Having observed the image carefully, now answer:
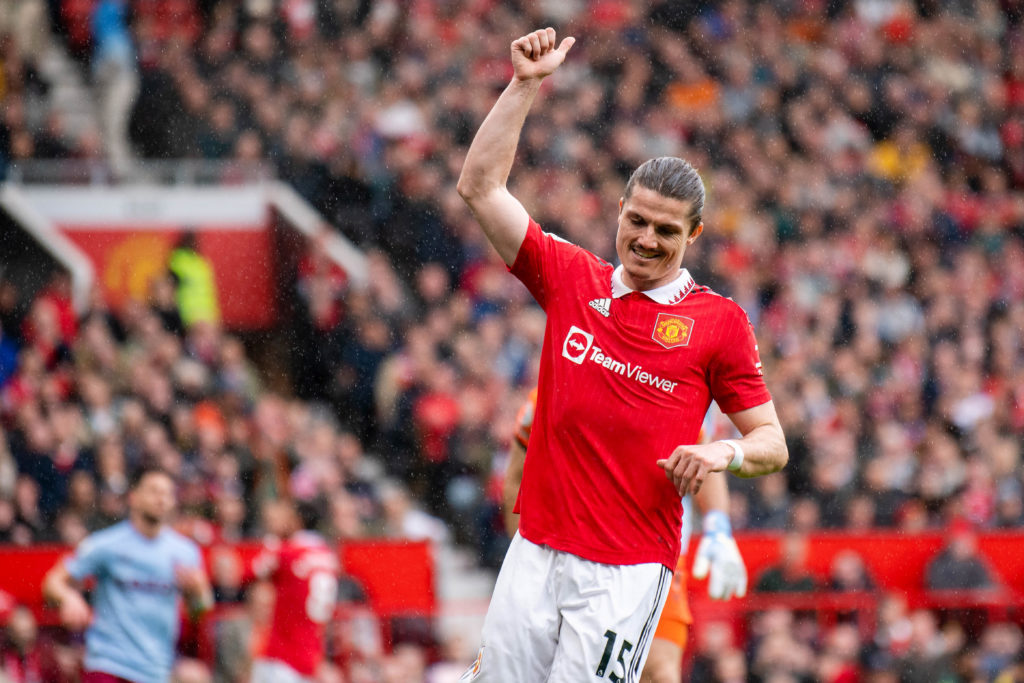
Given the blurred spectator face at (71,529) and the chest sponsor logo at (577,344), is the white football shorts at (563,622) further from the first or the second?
the blurred spectator face at (71,529)

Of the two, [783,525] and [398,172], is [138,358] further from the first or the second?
[783,525]

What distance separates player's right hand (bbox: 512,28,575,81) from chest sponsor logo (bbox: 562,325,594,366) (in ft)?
2.76

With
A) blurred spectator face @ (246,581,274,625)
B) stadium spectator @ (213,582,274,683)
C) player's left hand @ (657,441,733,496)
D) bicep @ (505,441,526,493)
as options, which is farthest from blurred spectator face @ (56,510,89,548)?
player's left hand @ (657,441,733,496)

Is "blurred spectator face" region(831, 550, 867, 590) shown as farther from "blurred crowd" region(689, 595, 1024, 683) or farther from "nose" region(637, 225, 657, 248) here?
"nose" region(637, 225, 657, 248)

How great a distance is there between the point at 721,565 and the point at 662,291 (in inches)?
57.3

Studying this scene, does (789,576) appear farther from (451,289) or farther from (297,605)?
(451,289)

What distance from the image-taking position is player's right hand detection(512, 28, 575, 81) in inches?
184

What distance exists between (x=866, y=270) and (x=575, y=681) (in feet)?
45.1

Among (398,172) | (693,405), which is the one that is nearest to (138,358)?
(398,172)

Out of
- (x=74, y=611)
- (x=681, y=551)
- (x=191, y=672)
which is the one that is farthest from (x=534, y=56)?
(x=191, y=672)

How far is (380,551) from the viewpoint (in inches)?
488

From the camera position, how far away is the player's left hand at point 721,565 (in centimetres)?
576

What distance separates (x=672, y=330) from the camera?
4777 millimetres

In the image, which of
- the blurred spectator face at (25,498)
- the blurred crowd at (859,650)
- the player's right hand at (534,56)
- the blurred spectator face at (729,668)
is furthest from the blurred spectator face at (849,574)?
the player's right hand at (534,56)
